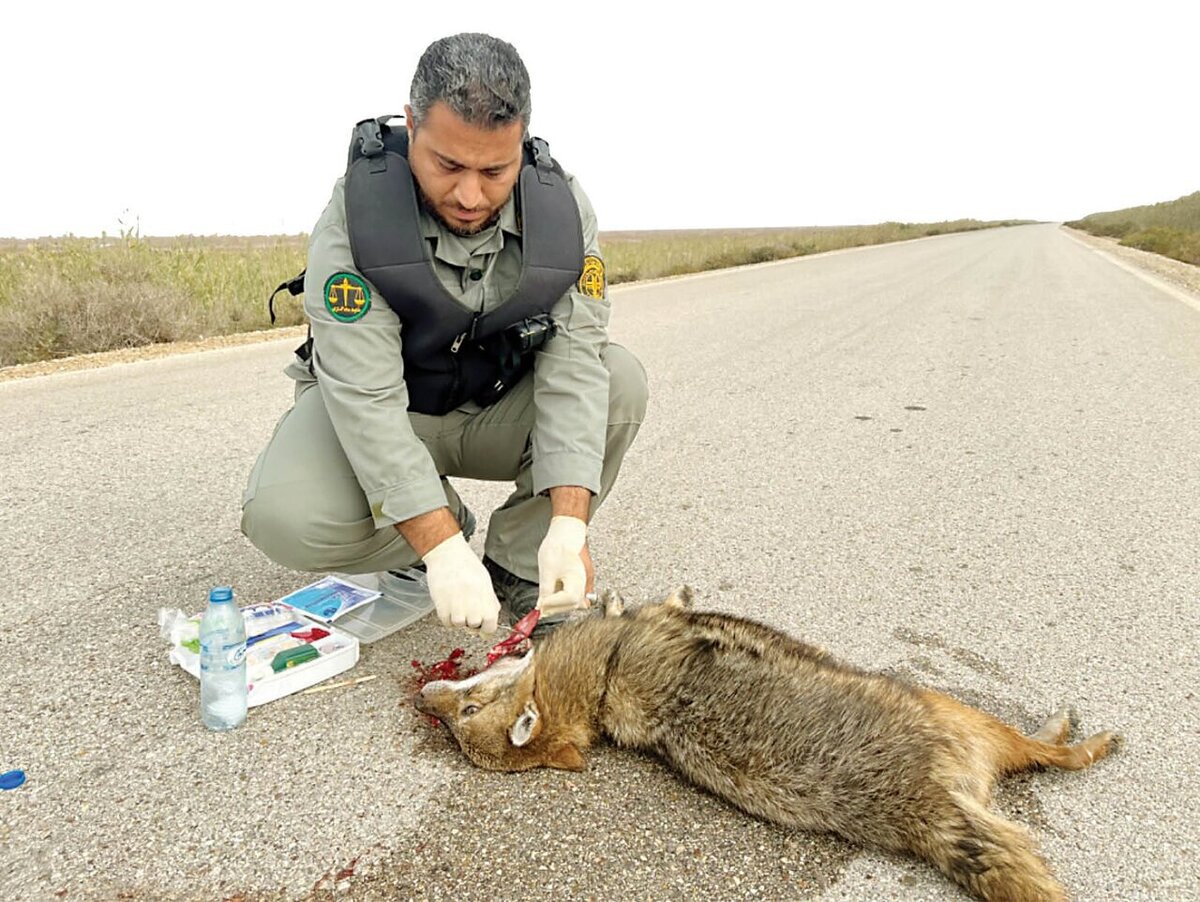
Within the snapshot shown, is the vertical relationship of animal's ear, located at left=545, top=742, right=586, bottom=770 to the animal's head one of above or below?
below

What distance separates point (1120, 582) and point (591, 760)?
2650mm

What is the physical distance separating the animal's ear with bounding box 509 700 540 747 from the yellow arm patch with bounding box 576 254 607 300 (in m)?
1.57

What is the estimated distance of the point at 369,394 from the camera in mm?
3012

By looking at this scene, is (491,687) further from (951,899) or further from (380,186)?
(380,186)

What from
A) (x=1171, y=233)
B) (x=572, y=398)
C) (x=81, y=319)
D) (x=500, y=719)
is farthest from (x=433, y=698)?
(x=1171, y=233)

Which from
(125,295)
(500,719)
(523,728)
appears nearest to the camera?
(523,728)

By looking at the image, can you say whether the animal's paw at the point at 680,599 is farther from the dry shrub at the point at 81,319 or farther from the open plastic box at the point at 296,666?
the dry shrub at the point at 81,319

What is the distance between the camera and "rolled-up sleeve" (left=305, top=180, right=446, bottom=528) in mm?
2979

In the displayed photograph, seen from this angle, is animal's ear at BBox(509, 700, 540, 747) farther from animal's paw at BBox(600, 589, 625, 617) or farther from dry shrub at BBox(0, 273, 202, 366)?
dry shrub at BBox(0, 273, 202, 366)

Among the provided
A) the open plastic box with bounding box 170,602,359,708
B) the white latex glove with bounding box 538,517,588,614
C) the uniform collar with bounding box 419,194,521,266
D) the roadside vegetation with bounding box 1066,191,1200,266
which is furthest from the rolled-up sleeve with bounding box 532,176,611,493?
the roadside vegetation with bounding box 1066,191,1200,266

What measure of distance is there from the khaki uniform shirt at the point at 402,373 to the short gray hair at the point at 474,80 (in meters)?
0.46

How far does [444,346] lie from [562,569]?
90 centimetres

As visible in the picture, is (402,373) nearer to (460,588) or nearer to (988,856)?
(460,588)

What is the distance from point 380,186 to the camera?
3031 mm
